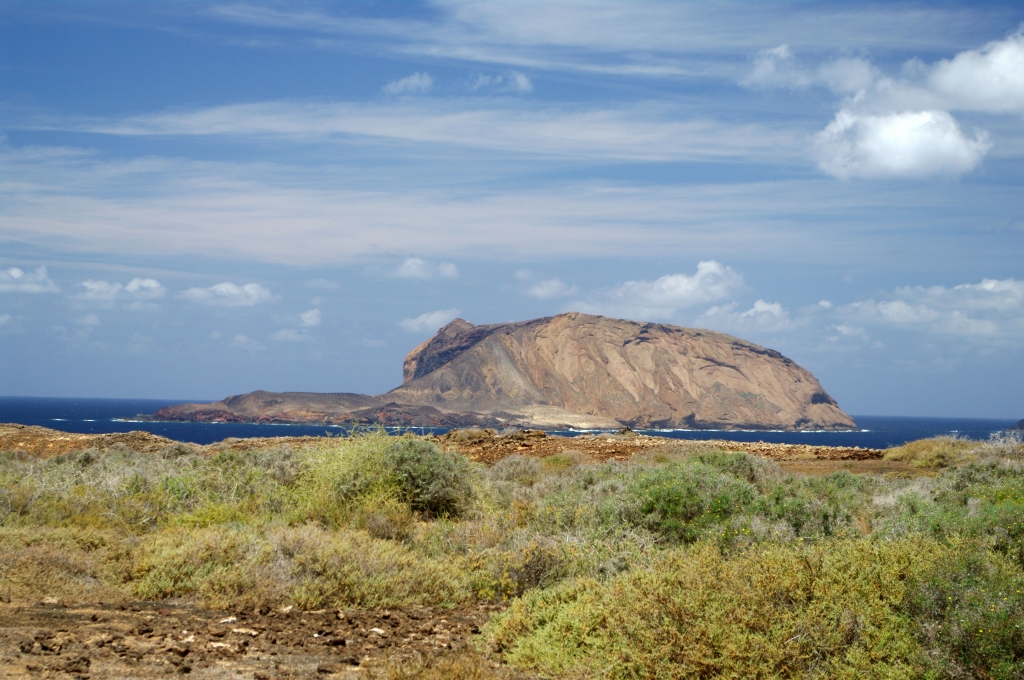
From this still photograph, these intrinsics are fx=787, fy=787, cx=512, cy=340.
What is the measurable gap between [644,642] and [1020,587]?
111 inches

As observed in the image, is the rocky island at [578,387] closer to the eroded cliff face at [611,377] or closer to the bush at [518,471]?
the eroded cliff face at [611,377]

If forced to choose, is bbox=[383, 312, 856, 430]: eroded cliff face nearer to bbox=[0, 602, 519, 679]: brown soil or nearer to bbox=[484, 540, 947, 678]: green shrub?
bbox=[0, 602, 519, 679]: brown soil

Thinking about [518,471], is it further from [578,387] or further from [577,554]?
[578,387]

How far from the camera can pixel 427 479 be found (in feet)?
40.8

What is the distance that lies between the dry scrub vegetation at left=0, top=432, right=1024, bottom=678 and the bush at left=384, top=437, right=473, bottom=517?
0.12 ft

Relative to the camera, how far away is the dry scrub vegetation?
5723 millimetres

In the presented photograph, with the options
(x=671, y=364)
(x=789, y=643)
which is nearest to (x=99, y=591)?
(x=789, y=643)

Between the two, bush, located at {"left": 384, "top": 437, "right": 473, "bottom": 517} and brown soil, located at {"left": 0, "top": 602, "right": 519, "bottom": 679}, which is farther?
bush, located at {"left": 384, "top": 437, "right": 473, "bottom": 517}

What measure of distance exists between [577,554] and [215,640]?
151 inches

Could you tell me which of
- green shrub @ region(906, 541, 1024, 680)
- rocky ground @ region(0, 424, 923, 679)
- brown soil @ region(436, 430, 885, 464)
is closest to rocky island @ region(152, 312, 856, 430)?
brown soil @ region(436, 430, 885, 464)

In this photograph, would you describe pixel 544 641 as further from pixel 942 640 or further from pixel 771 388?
pixel 771 388

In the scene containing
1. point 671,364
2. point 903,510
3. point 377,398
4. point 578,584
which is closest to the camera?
point 578,584

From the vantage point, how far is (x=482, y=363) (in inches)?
6225

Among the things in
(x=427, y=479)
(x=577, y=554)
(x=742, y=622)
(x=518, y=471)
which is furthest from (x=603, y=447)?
(x=742, y=622)
